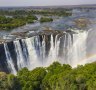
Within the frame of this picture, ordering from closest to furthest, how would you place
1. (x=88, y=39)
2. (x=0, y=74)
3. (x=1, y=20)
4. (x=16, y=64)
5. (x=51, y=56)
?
1. (x=0, y=74)
2. (x=16, y=64)
3. (x=51, y=56)
4. (x=88, y=39)
5. (x=1, y=20)

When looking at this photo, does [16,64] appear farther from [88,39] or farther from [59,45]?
[88,39]

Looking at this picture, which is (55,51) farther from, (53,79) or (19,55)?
(53,79)

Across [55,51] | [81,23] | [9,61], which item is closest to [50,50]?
[55,51]

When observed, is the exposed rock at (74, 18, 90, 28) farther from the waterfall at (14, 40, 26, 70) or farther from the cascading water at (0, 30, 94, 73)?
the waterfall at (14, 40, 26, 70)

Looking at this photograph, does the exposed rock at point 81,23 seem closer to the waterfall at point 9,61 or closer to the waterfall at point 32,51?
the waterfall at point 32,51

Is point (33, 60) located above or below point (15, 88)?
below

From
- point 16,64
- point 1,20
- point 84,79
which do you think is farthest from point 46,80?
point 1,20

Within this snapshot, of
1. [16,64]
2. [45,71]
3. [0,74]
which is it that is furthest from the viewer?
[16,64]
